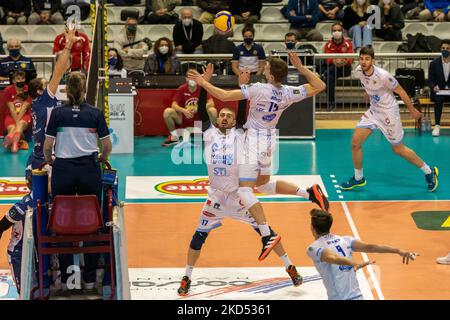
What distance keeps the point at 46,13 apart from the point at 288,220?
12843 mm

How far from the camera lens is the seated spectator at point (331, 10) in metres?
25.7

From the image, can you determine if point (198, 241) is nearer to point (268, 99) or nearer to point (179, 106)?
point (268, 99)

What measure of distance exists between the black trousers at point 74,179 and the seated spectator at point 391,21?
53.4 ft

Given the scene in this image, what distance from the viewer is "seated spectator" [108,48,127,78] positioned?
20625mm

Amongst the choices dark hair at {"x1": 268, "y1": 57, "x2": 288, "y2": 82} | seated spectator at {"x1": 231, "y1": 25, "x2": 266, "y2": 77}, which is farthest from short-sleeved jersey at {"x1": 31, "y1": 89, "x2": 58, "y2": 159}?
seated spectator at {"x1": 231, "y1": 25, "x2": 266, "y2": 77}

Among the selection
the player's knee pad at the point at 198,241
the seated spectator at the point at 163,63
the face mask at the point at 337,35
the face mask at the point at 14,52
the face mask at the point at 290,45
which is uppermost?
the face mask at the point at 337,35

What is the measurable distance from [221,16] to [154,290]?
11272 millimetres

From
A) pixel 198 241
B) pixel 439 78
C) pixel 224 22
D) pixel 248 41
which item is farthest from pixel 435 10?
pixel 198 241

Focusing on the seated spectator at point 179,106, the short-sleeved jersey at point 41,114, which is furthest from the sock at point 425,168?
the short-sleeved jersey at point 41,114

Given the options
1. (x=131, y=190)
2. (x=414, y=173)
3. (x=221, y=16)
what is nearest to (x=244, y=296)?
(x=131, y=190)

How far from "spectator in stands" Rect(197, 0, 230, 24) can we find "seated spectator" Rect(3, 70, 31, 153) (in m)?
6.36

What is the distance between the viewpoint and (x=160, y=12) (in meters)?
25.2

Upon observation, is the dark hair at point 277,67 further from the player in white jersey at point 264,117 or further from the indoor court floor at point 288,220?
the indoor court floor at point 288,220

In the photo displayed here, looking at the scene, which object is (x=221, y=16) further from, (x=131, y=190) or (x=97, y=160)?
(x=97, y=160)
